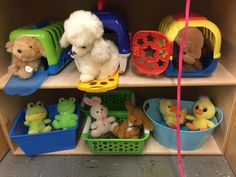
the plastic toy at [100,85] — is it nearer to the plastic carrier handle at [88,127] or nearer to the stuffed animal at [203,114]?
the plastic carrier handle at [88,127]

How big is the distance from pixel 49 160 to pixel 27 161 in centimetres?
10

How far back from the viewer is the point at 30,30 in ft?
2.93

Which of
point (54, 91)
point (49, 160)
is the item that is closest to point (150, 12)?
point (54, 91)

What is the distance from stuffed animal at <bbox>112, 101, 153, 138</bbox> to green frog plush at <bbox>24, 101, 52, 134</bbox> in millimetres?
317

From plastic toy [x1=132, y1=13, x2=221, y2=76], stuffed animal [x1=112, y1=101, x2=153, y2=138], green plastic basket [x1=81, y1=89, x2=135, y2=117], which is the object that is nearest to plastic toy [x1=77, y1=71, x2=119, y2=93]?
plastic toy [x1=132, y1=13, x2=221, y2=76]

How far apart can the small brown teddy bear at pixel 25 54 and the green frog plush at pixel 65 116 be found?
223 millimetres

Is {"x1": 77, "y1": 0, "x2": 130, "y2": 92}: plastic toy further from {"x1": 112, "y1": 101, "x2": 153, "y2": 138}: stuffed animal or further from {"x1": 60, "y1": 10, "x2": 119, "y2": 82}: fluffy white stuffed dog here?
{"x1": 112, "y1": 101, "x2": 153, "y2": 138}: stuffed animal

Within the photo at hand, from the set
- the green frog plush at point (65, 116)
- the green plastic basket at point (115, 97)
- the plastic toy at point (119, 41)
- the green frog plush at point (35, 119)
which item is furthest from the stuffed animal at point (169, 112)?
the green frog plush at point (35, 119)

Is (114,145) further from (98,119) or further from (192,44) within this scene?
(192,44)

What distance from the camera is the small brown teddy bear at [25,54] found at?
0.86 m

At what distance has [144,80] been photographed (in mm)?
877

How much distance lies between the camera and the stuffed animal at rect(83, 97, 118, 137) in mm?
1035

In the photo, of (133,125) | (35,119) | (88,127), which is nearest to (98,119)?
(88,127)

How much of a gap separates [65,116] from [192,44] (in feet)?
2.01
